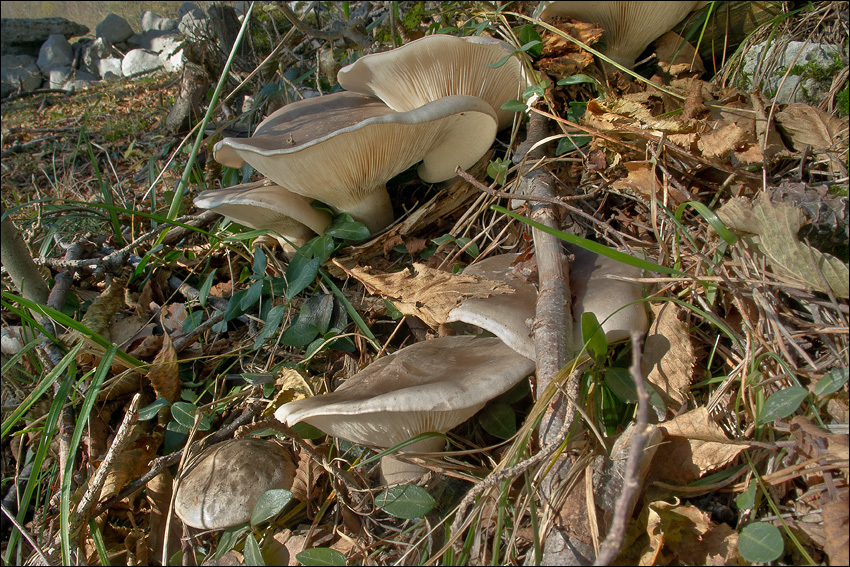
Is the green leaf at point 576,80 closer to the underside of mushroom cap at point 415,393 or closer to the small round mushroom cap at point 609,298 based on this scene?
the small round mushroom cap at point 609,298

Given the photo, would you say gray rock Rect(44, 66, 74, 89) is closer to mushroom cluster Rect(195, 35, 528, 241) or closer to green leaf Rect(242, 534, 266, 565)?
mushroom cluster Rect(195, 35, 528, 241)

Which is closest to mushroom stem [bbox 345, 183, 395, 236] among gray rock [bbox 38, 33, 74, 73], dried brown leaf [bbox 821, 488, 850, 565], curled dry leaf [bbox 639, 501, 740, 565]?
curled dry leaf [bbox 639, 501, 740, 565]

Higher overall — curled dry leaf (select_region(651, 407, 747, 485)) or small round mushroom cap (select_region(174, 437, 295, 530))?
curled dry leaf (select_region(651, 407, 747, 485))

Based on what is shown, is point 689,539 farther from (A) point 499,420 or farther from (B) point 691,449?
(A) point 499,420

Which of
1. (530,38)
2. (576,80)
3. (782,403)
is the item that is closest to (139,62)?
(530,38)

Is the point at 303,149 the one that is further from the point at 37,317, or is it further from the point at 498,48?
the point at 37,317

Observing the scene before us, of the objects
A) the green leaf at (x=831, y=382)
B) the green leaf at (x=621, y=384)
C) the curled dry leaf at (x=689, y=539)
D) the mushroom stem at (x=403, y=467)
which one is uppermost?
the green leaf at (x=831, y=382)

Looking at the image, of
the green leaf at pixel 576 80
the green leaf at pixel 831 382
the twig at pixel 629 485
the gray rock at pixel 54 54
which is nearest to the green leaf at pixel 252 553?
the twig at pixel 629 485
